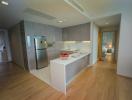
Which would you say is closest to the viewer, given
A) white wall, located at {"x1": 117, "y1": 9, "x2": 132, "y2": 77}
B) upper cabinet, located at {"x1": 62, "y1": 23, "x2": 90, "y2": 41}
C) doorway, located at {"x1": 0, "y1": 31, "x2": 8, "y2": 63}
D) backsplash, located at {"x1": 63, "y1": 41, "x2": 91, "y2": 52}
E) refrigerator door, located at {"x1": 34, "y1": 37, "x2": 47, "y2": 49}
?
white wall, located at {"x1": 117, "y1": 9, "x2": 132, "y2": 77}

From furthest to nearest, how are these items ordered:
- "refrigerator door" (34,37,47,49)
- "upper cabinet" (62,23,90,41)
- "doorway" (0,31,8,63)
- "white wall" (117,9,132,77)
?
"doorway" (0,31,8,63) < "upper cabinet" (62,23,90,41) < "refrigerator door" (34,37,47,49) < "white wall" (117,9,132,77)

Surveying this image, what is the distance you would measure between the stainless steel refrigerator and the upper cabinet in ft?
5.59

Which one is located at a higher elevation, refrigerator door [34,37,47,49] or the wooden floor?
refrigerator door [34,37,47,49]

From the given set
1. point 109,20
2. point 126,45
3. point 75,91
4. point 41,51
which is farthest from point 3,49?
point 126,45

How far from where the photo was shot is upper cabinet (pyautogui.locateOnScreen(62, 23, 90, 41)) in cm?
418

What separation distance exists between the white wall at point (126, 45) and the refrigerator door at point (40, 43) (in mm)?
3619

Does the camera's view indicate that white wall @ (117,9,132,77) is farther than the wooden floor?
Yes

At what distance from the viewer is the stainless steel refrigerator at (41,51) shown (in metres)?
3.86

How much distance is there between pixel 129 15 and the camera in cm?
267

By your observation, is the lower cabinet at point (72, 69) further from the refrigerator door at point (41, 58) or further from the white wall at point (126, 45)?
the refrigerator door at point (41, 58)

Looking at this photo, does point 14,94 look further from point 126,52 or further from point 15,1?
point 126,52

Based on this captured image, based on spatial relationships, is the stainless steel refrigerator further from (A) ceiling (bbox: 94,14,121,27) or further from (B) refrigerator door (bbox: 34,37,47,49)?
(A) ceiling (bbox: 94,14,121,27)

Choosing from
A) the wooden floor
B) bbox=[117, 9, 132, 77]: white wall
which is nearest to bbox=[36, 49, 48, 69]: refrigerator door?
the wooden floor

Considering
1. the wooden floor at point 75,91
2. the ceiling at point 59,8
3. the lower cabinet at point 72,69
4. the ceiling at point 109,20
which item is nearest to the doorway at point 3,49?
the ceiling at point 59,8
